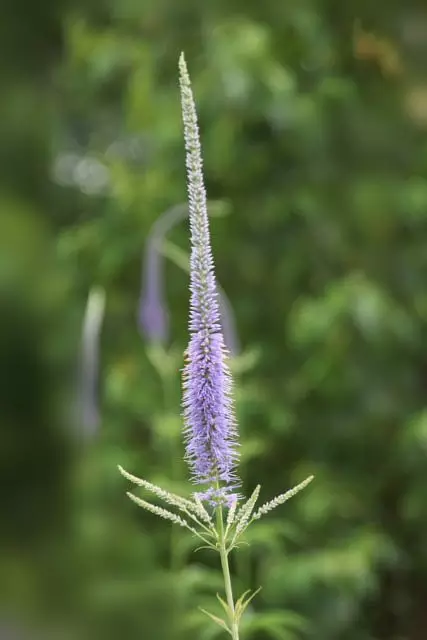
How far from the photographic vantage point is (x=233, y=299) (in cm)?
87

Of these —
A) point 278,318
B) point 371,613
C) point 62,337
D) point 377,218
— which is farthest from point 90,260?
point 371,613

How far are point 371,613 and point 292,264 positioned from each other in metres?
0.45

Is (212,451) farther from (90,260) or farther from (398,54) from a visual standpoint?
(398,54)

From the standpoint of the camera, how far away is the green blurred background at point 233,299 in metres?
0.79

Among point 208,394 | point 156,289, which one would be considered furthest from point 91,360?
point 208,394

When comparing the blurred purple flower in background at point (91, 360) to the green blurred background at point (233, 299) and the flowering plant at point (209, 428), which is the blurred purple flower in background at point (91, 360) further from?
the flowering plant at point (209, 428)

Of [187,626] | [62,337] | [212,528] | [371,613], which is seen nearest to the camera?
[212,528]

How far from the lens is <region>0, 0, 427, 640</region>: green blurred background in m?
0.79

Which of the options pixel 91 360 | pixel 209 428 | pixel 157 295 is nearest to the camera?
pixel 209 428

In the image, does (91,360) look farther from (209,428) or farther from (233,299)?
(209,428)

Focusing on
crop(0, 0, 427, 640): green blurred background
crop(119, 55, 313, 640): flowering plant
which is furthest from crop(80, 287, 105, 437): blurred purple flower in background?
crop(119, 55, 313, 640): flowering plant

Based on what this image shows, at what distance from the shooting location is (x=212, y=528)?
0.29 m

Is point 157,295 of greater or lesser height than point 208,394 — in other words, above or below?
above

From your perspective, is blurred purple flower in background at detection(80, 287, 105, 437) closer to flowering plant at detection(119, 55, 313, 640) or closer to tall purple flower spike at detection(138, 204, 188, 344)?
tall purple flower spike at detection(138, 204, 188, 344)
